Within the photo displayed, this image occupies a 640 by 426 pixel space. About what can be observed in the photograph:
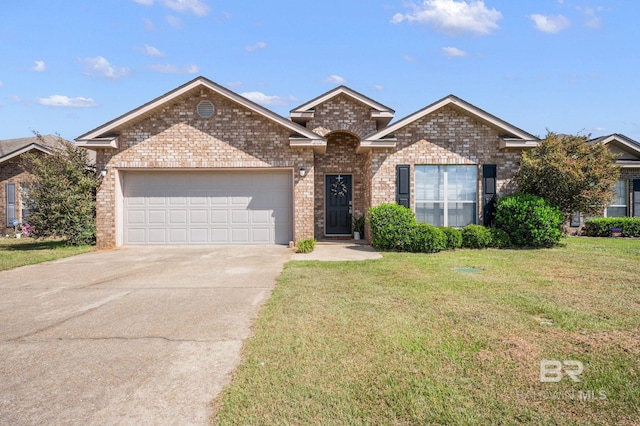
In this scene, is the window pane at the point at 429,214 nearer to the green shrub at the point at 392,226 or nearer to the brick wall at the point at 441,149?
the brick wall at the point at 441,149

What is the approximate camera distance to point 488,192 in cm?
1252

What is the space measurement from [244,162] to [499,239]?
8.75 m

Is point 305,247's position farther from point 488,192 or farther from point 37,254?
point 37,254

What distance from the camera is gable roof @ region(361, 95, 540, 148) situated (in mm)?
12195

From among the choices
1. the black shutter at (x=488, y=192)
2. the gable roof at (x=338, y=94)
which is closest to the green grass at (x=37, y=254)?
the gable roof at (x=338, y=94)

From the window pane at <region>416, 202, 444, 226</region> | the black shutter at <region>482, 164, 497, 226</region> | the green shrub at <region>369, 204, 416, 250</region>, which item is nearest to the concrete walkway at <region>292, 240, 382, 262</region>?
the green shrub at <region>369, 204, 416, 250</region>

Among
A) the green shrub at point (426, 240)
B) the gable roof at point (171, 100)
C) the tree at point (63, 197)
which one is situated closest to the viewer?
the green shrub at point (426, 240)

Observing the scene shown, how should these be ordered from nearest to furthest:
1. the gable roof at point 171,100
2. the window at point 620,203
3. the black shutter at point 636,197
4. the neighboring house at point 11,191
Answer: the gable roof at point 171,100
the black shutter at point 636,197
the window at point 620,203
the neighboring house at point 11,191

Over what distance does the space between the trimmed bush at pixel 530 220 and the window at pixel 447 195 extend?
1.04 m

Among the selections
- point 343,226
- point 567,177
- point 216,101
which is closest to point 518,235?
point 567,177

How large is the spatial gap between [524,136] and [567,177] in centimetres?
190

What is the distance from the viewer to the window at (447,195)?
1259cm
